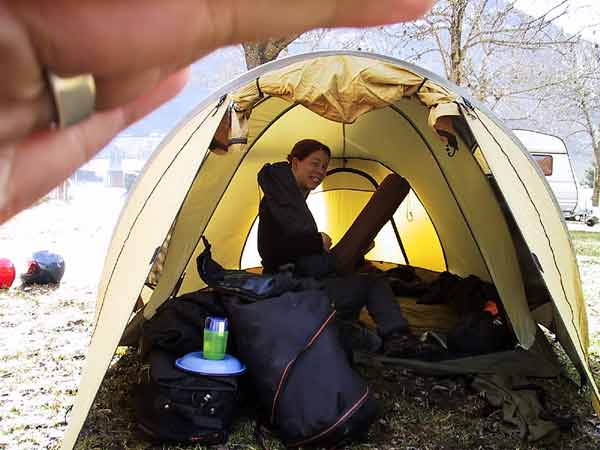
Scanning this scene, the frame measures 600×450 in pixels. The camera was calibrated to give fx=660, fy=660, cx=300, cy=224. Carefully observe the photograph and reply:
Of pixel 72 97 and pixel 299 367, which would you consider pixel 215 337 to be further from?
pixel 72 97

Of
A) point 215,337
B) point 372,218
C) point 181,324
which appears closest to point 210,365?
point 215,337

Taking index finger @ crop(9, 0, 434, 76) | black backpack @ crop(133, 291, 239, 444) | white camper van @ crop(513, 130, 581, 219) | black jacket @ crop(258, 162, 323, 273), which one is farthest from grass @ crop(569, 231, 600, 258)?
index finger @ crop(9, 0, 434, 76)

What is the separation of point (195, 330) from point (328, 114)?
3.73 ft

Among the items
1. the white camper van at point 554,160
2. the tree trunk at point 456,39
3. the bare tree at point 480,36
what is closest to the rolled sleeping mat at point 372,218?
the bare tree at point 480,36

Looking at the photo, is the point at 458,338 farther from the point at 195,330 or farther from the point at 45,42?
Result: the point at 45,42

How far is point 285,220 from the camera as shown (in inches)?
131

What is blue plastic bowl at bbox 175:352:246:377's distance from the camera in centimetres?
271

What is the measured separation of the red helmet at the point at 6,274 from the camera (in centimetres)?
543

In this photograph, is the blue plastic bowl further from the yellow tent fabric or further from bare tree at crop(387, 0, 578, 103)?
bare tree at crop(387, 0, 578, 103)

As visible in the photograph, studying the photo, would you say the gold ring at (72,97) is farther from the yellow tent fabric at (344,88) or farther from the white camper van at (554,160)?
the white camper van at (554,160)

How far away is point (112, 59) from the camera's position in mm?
282

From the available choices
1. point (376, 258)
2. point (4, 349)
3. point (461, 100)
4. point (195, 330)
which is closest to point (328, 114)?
point (461, 100)

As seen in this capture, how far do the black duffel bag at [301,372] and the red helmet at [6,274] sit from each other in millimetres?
3298

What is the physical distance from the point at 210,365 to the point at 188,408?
20 cm
